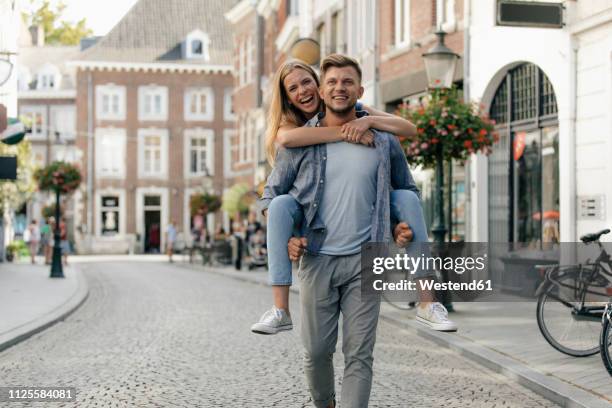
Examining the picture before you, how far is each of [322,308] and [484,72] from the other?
1310 cm

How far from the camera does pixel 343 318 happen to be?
4.52 m

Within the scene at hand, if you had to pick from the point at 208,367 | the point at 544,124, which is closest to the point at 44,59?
the point at 544,124

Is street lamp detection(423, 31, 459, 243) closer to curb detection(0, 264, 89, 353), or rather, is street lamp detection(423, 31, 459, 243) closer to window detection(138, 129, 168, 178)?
curb detection(0, 264, 89, 353)

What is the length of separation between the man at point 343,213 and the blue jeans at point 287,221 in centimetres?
5

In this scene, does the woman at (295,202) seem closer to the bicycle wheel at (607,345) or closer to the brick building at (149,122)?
the bicycle wheel at (607,345)

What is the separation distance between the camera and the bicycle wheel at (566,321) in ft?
26.2

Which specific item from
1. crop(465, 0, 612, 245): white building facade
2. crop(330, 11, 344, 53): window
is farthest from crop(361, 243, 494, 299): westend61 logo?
crop(330, 11, 344, 53): window

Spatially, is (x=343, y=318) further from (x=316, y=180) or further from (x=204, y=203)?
(x=204, y=203)

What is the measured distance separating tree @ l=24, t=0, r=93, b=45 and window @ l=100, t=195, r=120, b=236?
47.1 ft

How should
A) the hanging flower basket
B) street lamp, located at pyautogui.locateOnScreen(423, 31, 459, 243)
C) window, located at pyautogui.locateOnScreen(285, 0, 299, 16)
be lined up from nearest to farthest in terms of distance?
street lamp, located at pyautogui.locateOnScreen(423, 31, 459, 243) < the hanging flower basket < window, located at pyautogui.locateOnScreen(285, 0, 299, 16)

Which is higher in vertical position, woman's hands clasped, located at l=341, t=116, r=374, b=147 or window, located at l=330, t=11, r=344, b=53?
window, located at l=330, t=11, r=344, b=53

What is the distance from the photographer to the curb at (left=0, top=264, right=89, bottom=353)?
10.2m

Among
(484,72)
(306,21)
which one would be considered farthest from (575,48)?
(306,21)

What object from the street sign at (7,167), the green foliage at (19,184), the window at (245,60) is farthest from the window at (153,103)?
the street sign at (7,167)
